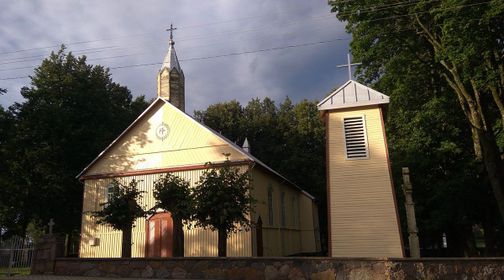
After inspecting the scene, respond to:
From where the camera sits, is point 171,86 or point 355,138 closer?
point 355,138

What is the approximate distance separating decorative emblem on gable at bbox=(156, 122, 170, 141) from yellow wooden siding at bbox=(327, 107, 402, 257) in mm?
9671

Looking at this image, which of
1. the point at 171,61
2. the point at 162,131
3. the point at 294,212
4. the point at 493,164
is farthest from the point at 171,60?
the point at 493,164

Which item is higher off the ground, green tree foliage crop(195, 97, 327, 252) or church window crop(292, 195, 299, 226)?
green tree foliage crop(195, 97, 327, 252)

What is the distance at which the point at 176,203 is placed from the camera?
53.0 feet

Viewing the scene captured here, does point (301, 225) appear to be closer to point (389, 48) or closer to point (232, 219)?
point (389, 48)

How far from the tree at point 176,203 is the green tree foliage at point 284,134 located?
22.0m

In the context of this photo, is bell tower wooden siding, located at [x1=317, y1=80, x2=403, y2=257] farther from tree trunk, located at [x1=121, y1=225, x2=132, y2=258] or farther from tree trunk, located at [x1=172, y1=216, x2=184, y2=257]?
tree trunk, located at [x1=121, y1=225, x2=132, y2=258]

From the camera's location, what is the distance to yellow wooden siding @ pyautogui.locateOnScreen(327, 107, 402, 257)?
51.1ft

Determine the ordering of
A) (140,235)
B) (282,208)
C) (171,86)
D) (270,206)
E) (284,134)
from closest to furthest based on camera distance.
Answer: (140,235) → (270,206) → (282,208) → (171,86) → (284,134)

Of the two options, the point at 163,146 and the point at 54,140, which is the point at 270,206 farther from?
the point at 54,140

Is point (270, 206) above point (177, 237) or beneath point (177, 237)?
above

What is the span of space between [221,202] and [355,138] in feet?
18.7

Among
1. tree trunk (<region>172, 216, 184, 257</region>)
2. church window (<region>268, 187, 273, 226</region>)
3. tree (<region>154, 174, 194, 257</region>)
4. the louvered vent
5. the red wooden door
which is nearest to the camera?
tree trunk (<region>172, 216, 184, 257</region>)

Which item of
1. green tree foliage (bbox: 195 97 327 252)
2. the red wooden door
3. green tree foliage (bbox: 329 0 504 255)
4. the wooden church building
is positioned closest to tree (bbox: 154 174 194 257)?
the wooden church building
